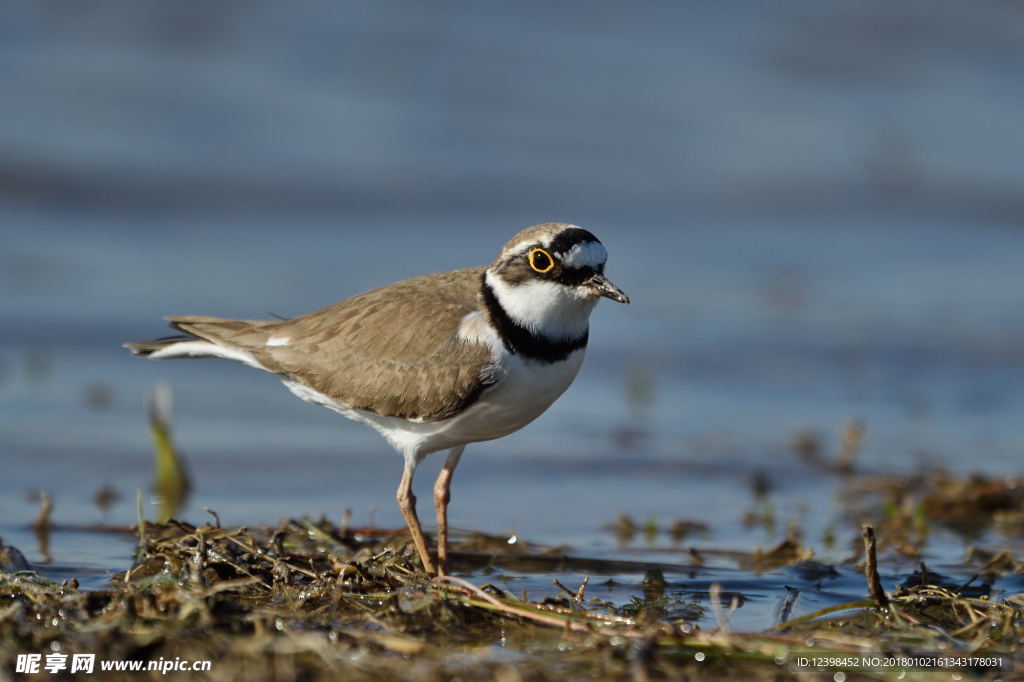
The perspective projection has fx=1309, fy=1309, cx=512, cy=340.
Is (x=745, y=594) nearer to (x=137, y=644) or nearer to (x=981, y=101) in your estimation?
(x=137, y=644)

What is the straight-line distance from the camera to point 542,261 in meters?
5.46

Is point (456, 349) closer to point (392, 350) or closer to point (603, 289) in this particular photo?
point (392, 350)

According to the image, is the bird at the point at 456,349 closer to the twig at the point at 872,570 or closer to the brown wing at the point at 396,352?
the brown wing at the point at 396,352

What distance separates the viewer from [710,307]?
12281mm

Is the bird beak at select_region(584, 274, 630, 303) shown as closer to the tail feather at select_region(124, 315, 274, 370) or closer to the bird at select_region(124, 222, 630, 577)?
the bird at select_region(124, 222, 630, 577)

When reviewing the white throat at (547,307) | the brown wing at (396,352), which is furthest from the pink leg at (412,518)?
the white throat at (547,307)

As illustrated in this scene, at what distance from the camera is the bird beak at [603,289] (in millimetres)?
5355

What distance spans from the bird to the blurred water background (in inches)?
32.7

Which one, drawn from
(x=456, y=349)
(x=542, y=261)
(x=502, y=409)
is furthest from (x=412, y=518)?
(x=542, y=261)

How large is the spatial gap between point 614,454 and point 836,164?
357 inches

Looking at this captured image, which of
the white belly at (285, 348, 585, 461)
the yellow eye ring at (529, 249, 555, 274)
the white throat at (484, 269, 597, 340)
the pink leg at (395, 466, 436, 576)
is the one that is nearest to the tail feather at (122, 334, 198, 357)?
the white belly at (285, 348, 585, 461)

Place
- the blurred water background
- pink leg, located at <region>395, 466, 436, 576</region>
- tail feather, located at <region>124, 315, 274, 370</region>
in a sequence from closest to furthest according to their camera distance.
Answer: pink leg, located at <region>395, 466, 436, 576</region>, tail feather, located at <region>124, 315, 274, 370</region>, the blurred water background

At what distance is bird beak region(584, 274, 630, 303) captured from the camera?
5.36 metres

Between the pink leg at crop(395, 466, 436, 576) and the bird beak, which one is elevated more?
the bird beak
